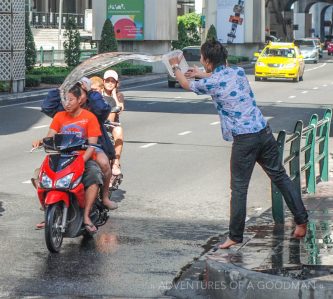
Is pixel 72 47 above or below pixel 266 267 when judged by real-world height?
above

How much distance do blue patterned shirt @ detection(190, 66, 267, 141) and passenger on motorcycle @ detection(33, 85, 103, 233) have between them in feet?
4.45

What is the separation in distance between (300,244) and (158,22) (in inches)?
1946

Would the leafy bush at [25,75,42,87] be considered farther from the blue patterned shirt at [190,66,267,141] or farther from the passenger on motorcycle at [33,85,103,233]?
the blue patterned shirt at [190,66,267,141]

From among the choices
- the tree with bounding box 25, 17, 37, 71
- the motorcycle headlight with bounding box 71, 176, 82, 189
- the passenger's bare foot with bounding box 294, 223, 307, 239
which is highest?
the tree with bounding box 25, 17, 37, 71

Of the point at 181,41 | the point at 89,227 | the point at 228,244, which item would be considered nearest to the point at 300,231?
the point at 228,244

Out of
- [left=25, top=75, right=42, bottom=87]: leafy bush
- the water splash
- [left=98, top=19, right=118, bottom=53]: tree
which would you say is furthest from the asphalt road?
[left=98, top=19, right=118, bottom=53]: tree

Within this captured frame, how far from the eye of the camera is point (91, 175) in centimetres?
1020

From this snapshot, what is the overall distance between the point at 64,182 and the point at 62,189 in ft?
0.21

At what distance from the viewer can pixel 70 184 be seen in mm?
9914

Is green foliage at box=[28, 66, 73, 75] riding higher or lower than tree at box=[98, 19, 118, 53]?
lower

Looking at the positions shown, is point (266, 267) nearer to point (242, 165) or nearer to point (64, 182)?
point (242, 165)

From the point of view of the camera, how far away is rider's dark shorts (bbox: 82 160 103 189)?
401 inches

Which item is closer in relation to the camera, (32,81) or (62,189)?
(62,189)

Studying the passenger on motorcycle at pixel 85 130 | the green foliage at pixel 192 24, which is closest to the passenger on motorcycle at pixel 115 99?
the passenger on motorcycle at pixel 85 130
